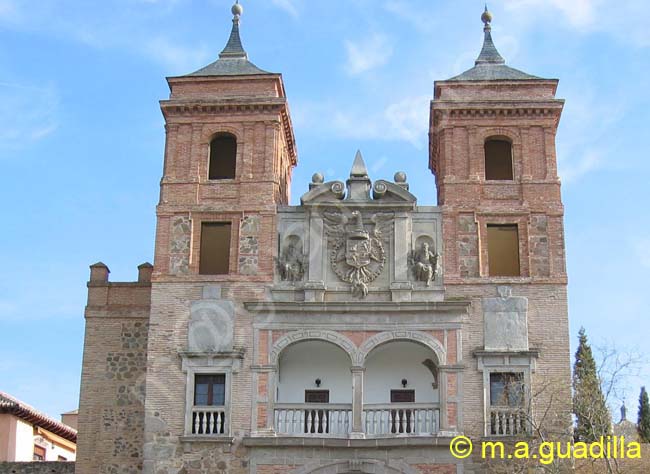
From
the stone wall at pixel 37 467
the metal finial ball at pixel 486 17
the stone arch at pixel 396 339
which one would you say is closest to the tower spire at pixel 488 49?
the metal finial ball at pixel 486 17

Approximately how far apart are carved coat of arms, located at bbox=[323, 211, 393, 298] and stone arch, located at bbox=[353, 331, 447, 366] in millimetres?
1271

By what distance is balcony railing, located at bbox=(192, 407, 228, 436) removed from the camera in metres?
29.3

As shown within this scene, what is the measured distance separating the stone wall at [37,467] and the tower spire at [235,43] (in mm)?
13525

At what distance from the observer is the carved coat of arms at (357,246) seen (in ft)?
100

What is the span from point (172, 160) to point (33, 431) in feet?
41.4

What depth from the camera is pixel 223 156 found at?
32781 mm

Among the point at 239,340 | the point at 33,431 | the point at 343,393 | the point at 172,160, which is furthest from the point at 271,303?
the point at 33,431

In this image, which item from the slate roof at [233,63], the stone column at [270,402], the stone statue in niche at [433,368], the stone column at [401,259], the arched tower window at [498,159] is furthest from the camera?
the slate roof at [233,63]

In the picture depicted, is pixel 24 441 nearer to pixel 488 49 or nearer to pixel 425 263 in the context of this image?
pixel 425 263

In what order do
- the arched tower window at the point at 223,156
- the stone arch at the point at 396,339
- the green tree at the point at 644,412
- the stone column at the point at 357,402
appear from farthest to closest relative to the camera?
the green tree at the point at 644,412 < the arched tower window at the point at 223,156 < the stone arch at the point at 396,339 < the stone column at the point at 357,402

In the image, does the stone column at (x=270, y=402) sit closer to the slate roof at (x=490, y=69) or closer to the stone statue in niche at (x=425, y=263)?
the stone statue in niche at (x=425, y=263)

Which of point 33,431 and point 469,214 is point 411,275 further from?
point 33,431

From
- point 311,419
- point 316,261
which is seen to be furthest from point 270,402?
point 316,261

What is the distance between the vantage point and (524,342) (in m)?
29.7
